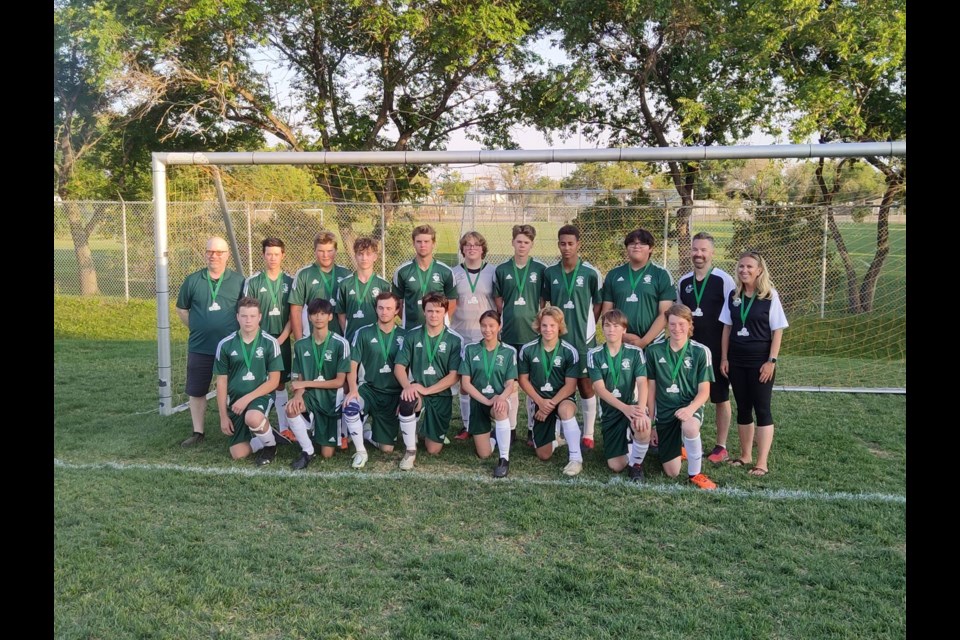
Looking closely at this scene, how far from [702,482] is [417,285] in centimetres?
259

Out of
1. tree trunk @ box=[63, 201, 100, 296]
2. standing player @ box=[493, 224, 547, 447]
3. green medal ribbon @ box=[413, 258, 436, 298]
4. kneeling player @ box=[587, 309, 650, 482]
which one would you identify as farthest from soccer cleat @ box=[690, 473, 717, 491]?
tree trunk @ box=[63, 201, 100, 296]

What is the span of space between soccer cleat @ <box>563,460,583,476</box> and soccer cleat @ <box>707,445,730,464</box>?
104 cm

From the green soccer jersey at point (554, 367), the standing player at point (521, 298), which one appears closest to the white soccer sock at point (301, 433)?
the standing player at point (521, 298)

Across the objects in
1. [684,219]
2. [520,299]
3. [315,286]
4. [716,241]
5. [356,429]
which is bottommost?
[356,429]

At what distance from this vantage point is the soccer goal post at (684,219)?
8.41 meters

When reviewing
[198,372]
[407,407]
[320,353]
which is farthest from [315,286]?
[407,407]

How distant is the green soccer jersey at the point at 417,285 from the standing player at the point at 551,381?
33.5 inches

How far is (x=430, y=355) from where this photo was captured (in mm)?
5047

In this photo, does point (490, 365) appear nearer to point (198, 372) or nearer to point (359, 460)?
point (359, 460)

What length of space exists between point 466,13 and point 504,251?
3.97 m

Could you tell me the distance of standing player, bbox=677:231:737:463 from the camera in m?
4.89

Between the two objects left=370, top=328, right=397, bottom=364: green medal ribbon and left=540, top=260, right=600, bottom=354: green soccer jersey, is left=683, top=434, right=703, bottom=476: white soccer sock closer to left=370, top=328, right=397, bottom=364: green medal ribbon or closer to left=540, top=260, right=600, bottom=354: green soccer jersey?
left=540, top=260, right=600, bottom=354: green soccer jersey

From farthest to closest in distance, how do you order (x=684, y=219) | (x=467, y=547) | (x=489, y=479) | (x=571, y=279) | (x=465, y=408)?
(x=684, y=219) → (x=465, y=408) → (x=571, y=279) → (x=489, y=479) → (x=467, y=547)

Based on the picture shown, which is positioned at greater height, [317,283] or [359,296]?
[317,283]
